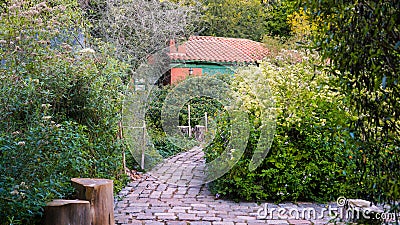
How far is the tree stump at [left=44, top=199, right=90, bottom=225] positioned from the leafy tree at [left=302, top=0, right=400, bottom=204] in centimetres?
288

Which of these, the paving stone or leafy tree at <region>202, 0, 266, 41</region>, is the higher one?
leafy tree at <region>202, 0, 266, 41</region>

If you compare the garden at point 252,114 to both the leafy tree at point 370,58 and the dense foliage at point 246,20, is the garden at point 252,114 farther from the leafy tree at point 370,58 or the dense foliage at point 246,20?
the dense foliage at point 246,20

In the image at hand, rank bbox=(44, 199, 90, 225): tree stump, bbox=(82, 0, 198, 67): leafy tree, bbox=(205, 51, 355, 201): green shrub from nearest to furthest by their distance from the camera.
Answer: bbox=(44, 199, 90, 225): tree stump < bbox=(205, 51, 355, 201): green shrub < bbox=(82, 0, 198, 67): leafy tree

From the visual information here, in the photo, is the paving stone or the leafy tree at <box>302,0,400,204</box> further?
the paving stone

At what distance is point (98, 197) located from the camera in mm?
4574

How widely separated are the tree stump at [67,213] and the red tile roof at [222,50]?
11367 millimetres

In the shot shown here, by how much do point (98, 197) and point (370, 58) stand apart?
346cm

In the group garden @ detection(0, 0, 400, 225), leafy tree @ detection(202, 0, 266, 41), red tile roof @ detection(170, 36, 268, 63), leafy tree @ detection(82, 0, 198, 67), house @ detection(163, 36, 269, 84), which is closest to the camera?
garden @ detection(0, 0, 400, 225)

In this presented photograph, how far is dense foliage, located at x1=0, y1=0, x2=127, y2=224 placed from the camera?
12.6ft

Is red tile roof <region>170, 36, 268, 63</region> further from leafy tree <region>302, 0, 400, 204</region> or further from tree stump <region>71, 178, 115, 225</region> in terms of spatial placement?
leafy tree <region>302, 0, 400, 204</region>

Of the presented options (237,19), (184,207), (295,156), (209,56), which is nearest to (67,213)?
(184,207)

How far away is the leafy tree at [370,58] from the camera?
1.83m

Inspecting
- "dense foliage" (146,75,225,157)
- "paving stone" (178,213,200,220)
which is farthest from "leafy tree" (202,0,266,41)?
"paving stone" (178,213,200,220)

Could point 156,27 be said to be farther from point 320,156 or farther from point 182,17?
point 320,156
